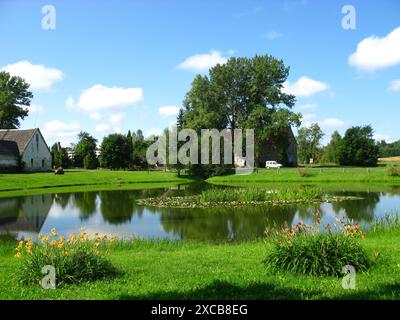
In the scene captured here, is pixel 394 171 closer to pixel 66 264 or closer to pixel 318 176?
pixel 318 176

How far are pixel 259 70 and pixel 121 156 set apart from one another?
98.4 ft

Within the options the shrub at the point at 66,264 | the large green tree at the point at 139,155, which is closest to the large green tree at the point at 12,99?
the large green tree at the point at 139,155

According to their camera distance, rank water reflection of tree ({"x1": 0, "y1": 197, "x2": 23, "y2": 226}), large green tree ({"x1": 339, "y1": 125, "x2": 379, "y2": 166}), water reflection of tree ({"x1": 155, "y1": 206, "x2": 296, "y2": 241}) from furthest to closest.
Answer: large green tree ({"x1": 339, "y1": 125, "x2": 379, "y2": 166})
water reflection of tree ({"x1": 0, "y1": 197, "x2": 23, "y2": 226})
water reflection of tree ({"x1": 155, "y1": 206, "x2": 296, "y2": 241})

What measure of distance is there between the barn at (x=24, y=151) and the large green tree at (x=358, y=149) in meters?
50.0

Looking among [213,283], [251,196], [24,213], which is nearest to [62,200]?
[24,213]

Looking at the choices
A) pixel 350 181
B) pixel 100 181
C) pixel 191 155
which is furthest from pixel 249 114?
pixel 100 181

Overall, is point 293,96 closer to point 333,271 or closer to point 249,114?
point 249,114

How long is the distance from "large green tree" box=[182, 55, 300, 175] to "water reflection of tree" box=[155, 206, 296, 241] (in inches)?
1509

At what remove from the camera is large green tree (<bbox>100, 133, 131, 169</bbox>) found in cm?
7619

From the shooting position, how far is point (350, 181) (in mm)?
48656

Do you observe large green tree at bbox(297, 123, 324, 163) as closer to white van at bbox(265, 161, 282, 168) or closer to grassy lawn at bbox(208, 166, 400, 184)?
white van at bbox(265, 161, 282, 168)

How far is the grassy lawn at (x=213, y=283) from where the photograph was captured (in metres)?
6.92

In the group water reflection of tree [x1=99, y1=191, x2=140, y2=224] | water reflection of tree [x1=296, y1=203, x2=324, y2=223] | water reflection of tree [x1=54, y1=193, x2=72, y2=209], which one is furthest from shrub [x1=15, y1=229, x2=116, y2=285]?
water reflection of tree [x1=54, y1=193, x2=72, y2=209]

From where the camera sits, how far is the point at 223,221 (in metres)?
20.6
